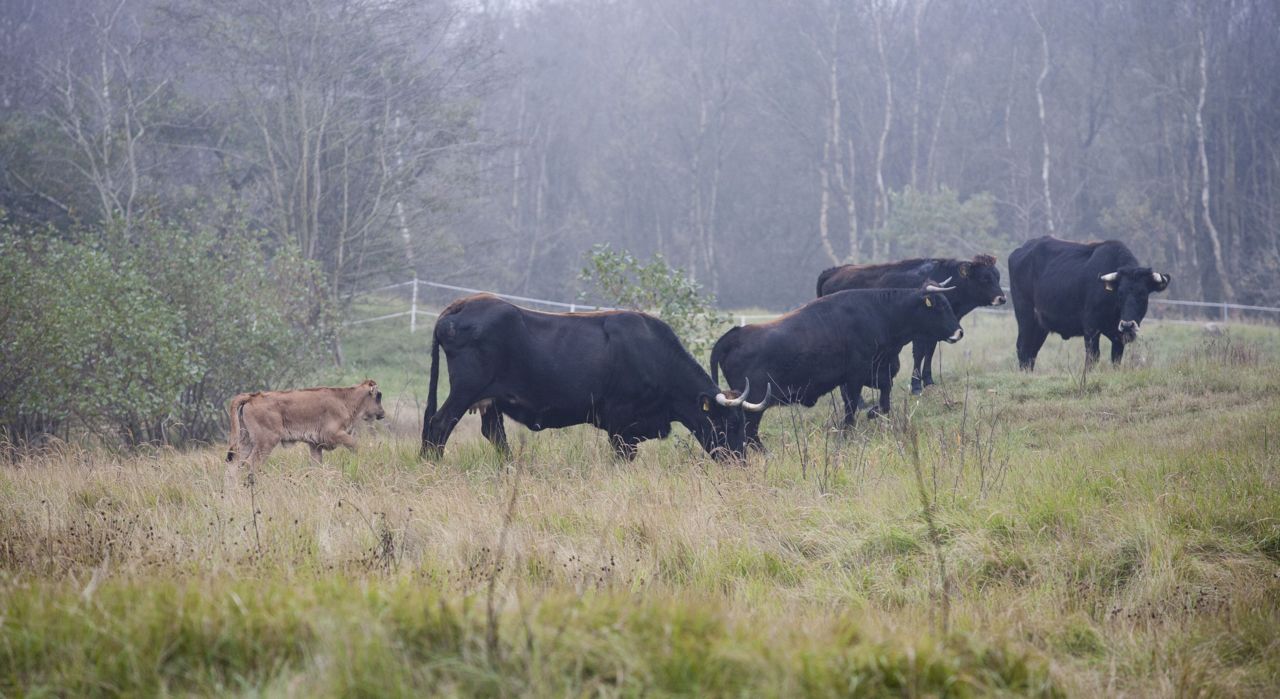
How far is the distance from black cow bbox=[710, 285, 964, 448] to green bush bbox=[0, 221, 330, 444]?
637 centimetres

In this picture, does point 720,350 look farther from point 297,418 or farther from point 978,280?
point 978,280

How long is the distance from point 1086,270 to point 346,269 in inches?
643

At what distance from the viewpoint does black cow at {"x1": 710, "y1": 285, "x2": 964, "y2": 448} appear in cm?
1155

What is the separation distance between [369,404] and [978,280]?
28.0ft

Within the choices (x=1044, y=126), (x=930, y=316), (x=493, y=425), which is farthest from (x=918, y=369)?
(x=1044, y=126)

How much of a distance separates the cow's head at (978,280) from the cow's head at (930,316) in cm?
197

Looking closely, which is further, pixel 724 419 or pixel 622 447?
pixel 724 419

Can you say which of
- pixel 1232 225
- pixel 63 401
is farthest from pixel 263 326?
pixel 1232 225

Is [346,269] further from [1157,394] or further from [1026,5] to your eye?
[1026,5]

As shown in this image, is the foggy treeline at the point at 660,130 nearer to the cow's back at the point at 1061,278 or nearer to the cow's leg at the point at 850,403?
the cow's leg at the point at 850,403

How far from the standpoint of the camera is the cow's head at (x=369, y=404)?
10273 mm

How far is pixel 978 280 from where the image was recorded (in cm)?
1466

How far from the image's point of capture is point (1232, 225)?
37031mm

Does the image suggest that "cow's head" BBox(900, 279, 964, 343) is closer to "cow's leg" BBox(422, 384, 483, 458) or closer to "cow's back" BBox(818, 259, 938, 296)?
"cow's back" BBox(818, 259, 938, 296)
